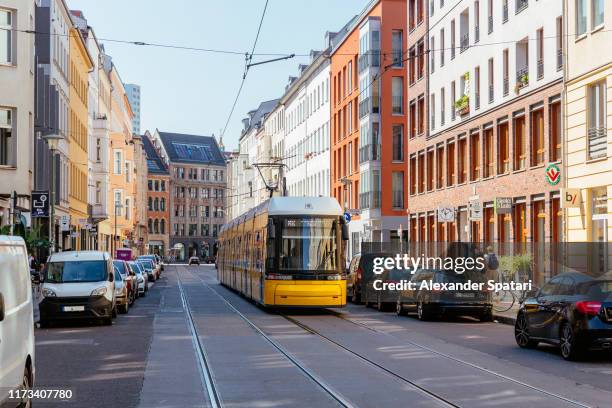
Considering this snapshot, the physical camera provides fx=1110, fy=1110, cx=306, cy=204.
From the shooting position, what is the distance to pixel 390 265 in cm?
3591

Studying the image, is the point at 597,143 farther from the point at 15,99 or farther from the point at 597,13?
the point at 15,99

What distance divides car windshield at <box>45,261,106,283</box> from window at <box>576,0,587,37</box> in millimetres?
17283

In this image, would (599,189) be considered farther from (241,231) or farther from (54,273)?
(54,273)

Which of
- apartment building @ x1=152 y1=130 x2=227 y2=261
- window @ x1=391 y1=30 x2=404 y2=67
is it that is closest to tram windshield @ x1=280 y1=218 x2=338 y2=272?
window @ x1=391 y1=30 x2=404 y2=67

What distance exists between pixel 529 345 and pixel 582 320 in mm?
2987

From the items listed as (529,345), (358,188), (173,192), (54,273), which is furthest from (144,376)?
(173,192)

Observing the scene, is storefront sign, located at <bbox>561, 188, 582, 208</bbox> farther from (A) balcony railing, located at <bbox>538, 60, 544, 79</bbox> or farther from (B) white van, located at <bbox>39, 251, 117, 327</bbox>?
(B) white van, located at <bbox>39, 251, 117, 327</bbox>

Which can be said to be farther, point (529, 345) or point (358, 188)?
point (358, 188)

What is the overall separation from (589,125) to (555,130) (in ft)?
11.5

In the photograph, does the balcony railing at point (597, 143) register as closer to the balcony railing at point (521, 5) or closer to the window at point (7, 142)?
the balcony railing at point (521, 5)

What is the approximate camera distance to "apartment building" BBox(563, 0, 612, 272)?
3306cm

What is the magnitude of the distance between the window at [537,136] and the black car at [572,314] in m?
20.4

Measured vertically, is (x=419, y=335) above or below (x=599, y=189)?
below

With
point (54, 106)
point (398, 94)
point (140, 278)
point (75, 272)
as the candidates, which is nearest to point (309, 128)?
point (398, 94)
